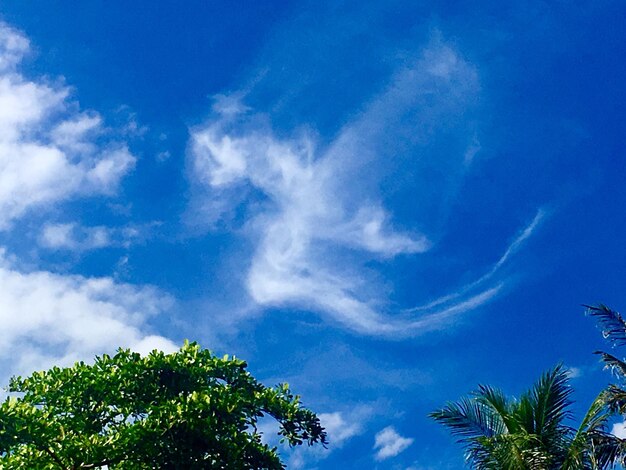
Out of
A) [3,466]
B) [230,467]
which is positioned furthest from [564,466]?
[3,466]

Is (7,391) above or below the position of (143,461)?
above

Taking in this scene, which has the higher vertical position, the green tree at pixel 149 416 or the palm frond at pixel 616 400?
the green tree at pixel 149 416

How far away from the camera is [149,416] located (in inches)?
733

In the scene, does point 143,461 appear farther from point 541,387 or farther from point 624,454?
point 624,454

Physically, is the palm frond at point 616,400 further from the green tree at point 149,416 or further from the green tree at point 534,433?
the green tree at point 149,416

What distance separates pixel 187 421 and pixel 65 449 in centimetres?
327

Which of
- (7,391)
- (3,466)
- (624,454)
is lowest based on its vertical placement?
(624,454)

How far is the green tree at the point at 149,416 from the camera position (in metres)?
18.2

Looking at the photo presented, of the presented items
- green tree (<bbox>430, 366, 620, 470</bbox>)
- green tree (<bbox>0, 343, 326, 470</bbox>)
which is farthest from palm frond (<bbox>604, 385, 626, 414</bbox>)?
green tree (<bbox>0, 343, 326, 470</bbox>)

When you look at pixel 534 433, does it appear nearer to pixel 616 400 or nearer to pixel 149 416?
pixel 616 400

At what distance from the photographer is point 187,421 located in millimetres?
18328

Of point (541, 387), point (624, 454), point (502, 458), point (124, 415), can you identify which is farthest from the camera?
point (124, 415)

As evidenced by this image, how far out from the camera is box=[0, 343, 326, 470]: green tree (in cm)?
1819

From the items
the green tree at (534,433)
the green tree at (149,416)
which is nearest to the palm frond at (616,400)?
the green tree at (534,433)
